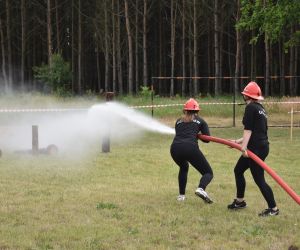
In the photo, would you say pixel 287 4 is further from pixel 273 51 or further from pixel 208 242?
pixel 273 51

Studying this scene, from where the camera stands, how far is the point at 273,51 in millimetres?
43812

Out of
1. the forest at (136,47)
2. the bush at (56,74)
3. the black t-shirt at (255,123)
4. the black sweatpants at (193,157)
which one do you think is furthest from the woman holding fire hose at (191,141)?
the bush at (56,74)

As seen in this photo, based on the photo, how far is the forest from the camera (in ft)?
127

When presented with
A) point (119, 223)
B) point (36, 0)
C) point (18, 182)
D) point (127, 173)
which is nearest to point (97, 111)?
point (127, 173)

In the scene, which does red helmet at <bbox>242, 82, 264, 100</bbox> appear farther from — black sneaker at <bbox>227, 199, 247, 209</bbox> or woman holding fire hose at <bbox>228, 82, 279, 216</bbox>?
black sneaker at <bbox>227, 199, 247, 209</bbox>

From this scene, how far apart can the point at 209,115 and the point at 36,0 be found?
28.4 metres

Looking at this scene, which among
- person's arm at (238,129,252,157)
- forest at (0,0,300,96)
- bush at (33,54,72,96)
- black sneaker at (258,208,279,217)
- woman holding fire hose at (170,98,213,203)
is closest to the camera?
person's arm at (238,129,252,157)

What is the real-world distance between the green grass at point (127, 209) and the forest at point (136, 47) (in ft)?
78.5

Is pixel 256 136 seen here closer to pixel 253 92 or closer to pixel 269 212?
pixel 253 92

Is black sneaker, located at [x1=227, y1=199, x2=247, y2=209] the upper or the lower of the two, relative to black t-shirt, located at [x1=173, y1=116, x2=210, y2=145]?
lower

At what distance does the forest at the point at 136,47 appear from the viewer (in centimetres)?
3866

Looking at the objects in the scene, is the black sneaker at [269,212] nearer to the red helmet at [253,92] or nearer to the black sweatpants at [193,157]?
the black sweatpants at [193,157]

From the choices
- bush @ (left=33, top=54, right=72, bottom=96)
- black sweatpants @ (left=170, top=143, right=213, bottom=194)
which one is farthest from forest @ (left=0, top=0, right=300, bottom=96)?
black sweatpants @ (left=170, top=143, right=213, bottom=194)

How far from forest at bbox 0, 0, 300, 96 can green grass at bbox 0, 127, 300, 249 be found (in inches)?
942
